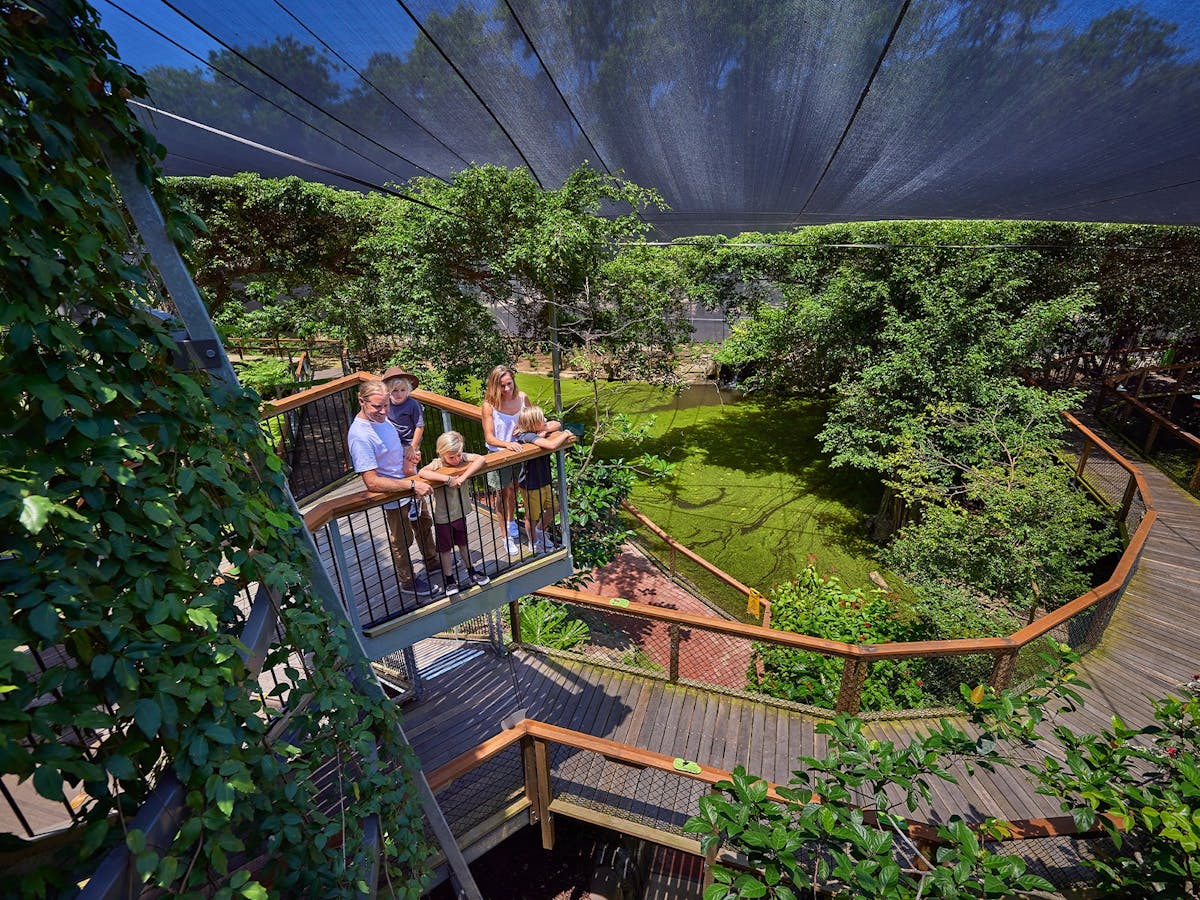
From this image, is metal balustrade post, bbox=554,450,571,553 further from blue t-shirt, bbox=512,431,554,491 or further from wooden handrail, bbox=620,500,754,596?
wooden handrail, bbox=620,500,754,596

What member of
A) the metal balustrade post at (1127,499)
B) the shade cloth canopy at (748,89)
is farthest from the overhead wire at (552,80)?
the metal balustrade post at (1127,499)

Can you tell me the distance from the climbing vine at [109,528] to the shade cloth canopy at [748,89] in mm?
2038

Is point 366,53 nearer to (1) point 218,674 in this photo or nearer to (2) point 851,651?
(1) point 218,674

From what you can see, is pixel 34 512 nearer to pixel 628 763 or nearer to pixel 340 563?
pixel 340 563

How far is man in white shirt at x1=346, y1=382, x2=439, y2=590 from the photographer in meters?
3.13

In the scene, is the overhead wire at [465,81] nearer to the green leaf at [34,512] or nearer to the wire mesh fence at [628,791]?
the green leaf at [34,512]

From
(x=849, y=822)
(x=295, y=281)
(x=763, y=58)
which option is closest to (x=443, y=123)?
(x=763, y=58)

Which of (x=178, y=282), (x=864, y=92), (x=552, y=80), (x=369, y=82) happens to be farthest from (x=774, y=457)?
(x=178, y=282)

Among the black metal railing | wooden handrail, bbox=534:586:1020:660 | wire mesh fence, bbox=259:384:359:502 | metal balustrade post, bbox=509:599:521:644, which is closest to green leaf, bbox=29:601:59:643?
the black metal railing

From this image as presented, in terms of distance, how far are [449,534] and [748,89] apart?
528 centimetres

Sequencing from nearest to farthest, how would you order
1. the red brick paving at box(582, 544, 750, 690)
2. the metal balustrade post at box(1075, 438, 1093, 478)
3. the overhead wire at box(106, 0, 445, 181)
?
1. the overhead wire at box(106, 0, 445, 181)
2. the red brick paving at box(582, 544, 750, 690)
3. the metal balustrade post at box(1075, 438, 1093, 478)

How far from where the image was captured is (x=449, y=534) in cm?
351

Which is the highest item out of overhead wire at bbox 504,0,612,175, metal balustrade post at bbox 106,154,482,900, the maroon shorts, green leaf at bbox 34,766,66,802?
overhead wire at bbox 504,0,612,175

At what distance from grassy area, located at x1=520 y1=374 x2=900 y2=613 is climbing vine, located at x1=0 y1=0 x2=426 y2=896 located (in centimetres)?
754
